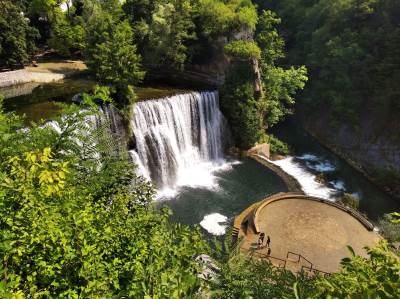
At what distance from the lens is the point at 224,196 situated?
2323 cm

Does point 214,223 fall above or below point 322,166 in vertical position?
above

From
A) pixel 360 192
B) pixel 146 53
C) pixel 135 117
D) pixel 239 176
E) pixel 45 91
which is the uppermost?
pixel 146 53

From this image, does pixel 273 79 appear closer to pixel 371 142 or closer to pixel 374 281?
pixel 371 142

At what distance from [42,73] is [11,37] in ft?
12.0

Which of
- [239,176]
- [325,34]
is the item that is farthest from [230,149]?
[325,34]

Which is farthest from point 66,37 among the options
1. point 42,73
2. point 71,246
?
point 71,246

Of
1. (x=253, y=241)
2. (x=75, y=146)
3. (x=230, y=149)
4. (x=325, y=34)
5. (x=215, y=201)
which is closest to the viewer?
(x=75, y=146)

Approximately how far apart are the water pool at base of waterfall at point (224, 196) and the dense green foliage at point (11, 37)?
18.8 metres

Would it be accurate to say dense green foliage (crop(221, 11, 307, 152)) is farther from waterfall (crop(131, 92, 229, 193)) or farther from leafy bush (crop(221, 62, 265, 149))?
waterfall (crop(131, 92, 229, 193))

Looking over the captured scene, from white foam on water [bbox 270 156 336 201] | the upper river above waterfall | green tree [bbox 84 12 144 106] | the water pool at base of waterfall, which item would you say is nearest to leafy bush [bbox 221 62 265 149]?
the upper river above waterfall

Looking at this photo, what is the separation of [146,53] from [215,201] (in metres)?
18.1

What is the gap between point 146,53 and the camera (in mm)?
33594

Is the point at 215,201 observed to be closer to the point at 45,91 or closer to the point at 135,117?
the point at 135,117

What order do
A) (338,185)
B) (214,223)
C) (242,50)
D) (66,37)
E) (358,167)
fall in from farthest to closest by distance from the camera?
1. (66,37)
2. (358,167)
3. (242,50)
4. (338,185)
5. (214,223)
